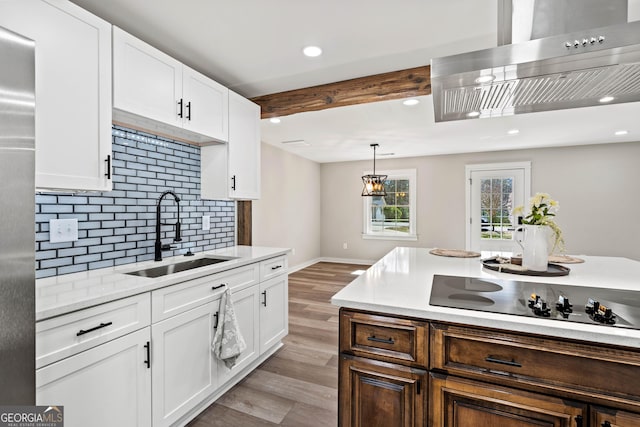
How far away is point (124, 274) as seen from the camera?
1713mm

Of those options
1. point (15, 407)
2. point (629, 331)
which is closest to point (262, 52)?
point (15, 407)

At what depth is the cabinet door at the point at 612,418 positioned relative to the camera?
898mm

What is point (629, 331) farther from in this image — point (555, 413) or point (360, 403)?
point (360, 403)

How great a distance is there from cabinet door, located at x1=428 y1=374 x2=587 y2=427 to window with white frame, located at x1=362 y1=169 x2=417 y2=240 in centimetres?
555

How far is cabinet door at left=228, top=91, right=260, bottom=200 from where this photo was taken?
2.56 m

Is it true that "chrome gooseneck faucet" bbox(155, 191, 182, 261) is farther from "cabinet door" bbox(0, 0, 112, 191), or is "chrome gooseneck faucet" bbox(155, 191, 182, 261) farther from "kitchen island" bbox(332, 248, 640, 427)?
"kitchen island" bbox(332, 248, 640, 427)

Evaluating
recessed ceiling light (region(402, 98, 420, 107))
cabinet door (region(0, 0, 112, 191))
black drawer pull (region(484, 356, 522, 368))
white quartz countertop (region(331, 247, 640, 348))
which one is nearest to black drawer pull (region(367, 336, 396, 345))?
white quartz countertop (region(331, 247, 640, 348))

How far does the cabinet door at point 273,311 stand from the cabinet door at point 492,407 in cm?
160

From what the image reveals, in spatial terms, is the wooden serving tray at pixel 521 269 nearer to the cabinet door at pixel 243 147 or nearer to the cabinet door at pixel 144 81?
the cabinet door at pixel 243 147

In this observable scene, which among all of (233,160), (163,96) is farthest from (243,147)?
(163,96)

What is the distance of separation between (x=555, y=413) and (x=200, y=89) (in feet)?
8.63

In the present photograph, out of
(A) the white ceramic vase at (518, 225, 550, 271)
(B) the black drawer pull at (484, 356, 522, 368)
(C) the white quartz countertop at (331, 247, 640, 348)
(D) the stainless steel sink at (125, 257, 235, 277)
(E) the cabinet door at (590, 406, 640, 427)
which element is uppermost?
(A) the white ceramic vase at (518, 225, 550, 271)

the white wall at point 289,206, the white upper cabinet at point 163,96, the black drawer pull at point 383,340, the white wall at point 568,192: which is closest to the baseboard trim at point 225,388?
the black drawer pull at point 383,340

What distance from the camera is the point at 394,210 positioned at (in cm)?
668
